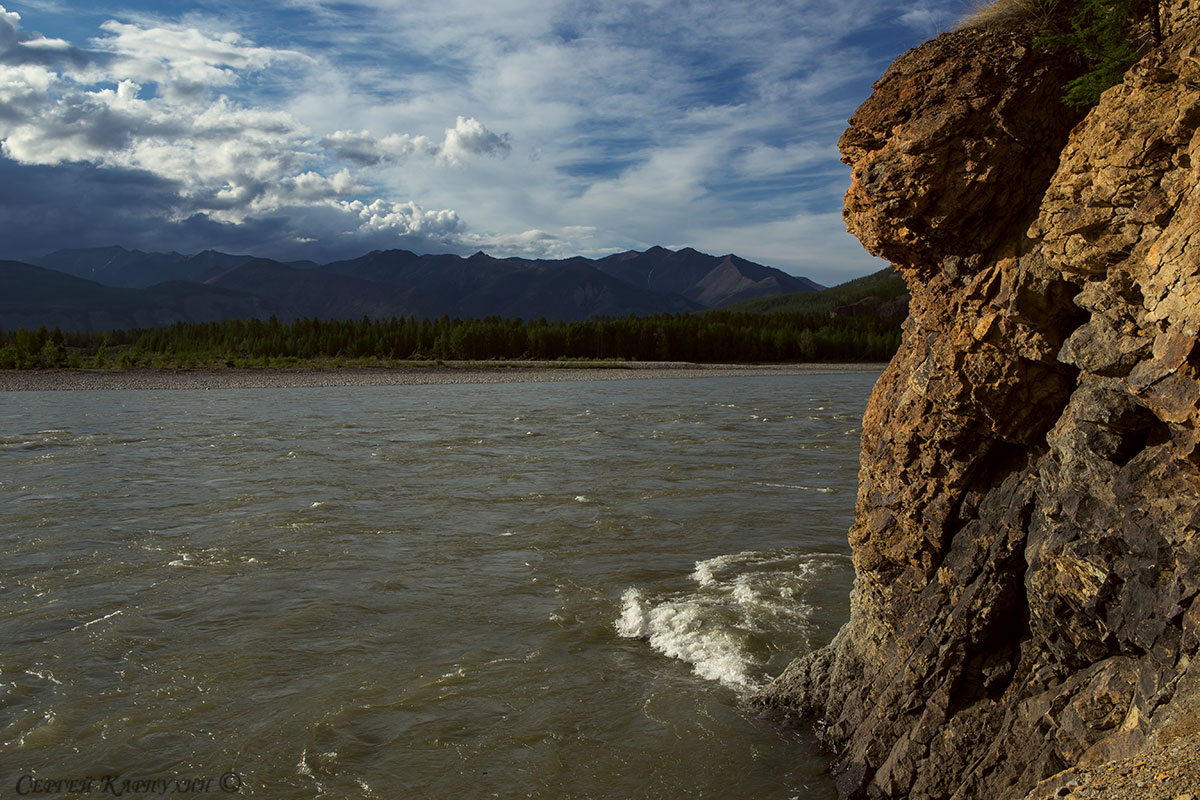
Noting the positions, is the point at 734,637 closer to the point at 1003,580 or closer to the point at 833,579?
the point at 833,579

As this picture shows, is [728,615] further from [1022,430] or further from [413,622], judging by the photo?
[1022,430]

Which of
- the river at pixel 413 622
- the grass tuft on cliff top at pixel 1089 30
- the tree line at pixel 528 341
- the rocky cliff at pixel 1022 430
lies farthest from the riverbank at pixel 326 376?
the grass tuft on cliff top at pixel 1089 30

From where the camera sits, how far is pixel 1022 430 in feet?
18.8

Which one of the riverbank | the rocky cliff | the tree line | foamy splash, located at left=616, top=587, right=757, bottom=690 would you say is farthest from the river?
the tree line

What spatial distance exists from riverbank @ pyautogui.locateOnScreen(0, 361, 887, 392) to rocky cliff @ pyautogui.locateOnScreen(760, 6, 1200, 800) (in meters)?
64.5

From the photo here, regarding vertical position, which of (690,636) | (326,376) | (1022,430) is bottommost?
(690,636)

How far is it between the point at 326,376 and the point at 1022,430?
75.6 m

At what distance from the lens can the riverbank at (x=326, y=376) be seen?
61.1 meters

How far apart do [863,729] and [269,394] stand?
184 ft

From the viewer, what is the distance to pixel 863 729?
21.2 feet

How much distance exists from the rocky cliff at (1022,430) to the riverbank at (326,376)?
64.5 meters

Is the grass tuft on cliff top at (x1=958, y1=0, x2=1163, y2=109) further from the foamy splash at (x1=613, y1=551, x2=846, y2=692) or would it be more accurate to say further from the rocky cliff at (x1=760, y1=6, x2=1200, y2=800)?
the foamy splash at (x1=613, y1=551, x2=846, y2=692)

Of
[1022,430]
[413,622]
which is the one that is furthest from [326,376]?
[1022,430]

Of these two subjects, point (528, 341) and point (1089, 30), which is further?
point (528, 341)
